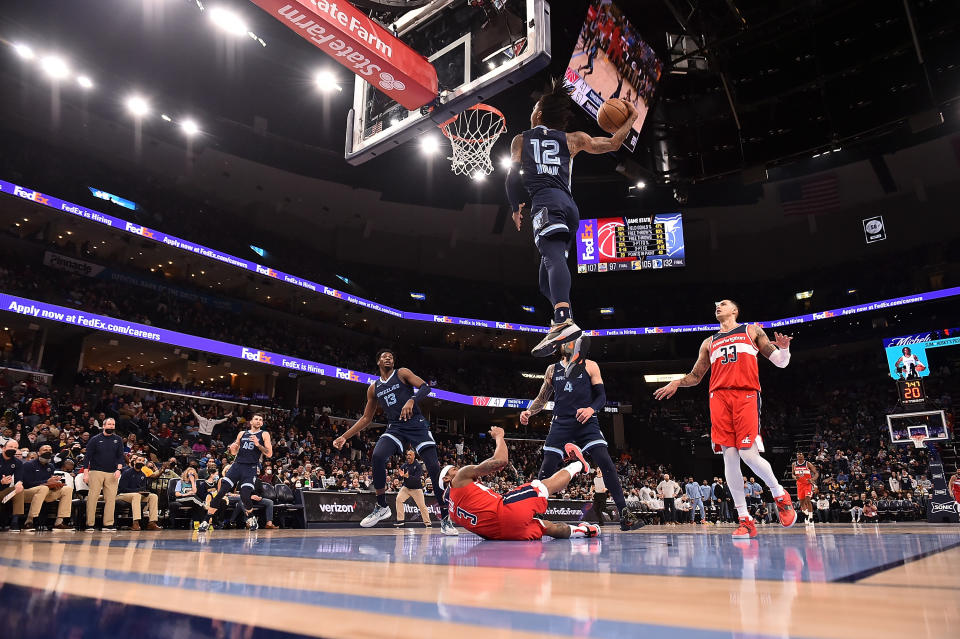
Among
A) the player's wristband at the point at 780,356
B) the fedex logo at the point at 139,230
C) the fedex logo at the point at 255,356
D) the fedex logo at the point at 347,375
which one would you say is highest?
the fedex logo at the point at 139,230

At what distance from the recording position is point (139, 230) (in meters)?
20.4

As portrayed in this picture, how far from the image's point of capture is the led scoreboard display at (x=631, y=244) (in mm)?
23922

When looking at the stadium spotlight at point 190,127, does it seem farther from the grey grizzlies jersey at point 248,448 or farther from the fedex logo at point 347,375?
the grey grizzlies jersey at point 248,448

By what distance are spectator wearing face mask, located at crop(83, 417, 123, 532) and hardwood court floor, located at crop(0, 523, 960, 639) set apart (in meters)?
7.60

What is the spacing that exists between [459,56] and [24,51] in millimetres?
17031

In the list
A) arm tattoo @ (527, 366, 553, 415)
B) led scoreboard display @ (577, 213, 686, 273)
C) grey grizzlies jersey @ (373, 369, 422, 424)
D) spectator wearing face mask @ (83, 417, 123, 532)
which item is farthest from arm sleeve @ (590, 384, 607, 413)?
led scoreboard display @ (577, 213, 686, 273)

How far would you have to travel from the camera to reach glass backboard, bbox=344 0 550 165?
19.3 ft

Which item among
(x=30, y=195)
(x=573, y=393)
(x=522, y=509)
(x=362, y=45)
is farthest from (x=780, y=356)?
(x=30, y=195)

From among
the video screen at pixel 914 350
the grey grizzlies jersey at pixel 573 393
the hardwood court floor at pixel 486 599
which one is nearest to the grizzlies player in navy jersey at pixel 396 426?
the grey grizzlies jersey at pixel 573 393

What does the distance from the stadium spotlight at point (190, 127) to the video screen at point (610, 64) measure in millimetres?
15383

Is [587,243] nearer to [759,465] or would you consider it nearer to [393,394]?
[393,394]

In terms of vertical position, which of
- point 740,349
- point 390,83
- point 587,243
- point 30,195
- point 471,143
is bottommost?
point 740,349

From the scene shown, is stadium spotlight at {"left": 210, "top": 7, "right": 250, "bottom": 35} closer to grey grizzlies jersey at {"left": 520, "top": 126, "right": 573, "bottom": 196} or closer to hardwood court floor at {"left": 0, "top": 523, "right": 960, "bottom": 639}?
grey grizzlies jersey at {"left": 520, "top": 126, "right": 573, "bottom": 196}

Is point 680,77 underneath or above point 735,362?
above
